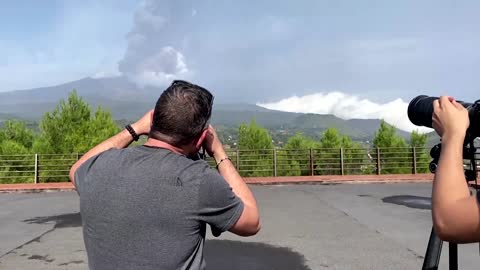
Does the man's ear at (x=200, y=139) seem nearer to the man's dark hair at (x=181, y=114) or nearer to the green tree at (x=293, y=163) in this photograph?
the man's dark hair at (x=181, y=114)

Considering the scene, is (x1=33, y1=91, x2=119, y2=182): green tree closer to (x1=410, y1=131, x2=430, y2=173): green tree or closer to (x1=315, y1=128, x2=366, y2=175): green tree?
(x1=315, y1=128, x2=366, y2=175): green tree

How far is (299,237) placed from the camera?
6.70 metres

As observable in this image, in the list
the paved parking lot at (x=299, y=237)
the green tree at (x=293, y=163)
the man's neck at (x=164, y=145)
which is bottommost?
the paved parking lot at (x=299, y=237)

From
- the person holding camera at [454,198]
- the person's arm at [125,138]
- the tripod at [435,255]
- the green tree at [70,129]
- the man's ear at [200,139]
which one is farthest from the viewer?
the green tree at [70,129]

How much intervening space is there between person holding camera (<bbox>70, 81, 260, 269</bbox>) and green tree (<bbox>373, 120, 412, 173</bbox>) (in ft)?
55.5

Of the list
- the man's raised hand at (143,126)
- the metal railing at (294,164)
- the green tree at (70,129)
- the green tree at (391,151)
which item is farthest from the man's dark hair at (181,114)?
the green tree at (70,129)

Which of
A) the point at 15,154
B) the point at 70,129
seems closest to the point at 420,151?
the point at 70,129

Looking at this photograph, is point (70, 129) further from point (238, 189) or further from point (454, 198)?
point (454, 198)

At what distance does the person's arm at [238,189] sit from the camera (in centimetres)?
164

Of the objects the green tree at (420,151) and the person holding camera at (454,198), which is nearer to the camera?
the person holding camera at (454,198)

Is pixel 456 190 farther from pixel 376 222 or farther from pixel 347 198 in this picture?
pixel 347 198

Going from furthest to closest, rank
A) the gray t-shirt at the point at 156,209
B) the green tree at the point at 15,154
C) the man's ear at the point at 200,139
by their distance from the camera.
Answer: the green tree at the point at 15,154
the man's ear at the point at 200,139
the gray t-shirt at the point at 156,209

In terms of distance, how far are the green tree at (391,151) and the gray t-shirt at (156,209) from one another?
55.7ft

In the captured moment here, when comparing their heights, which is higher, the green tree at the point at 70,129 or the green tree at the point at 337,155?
the green tree at the point at 70,129
